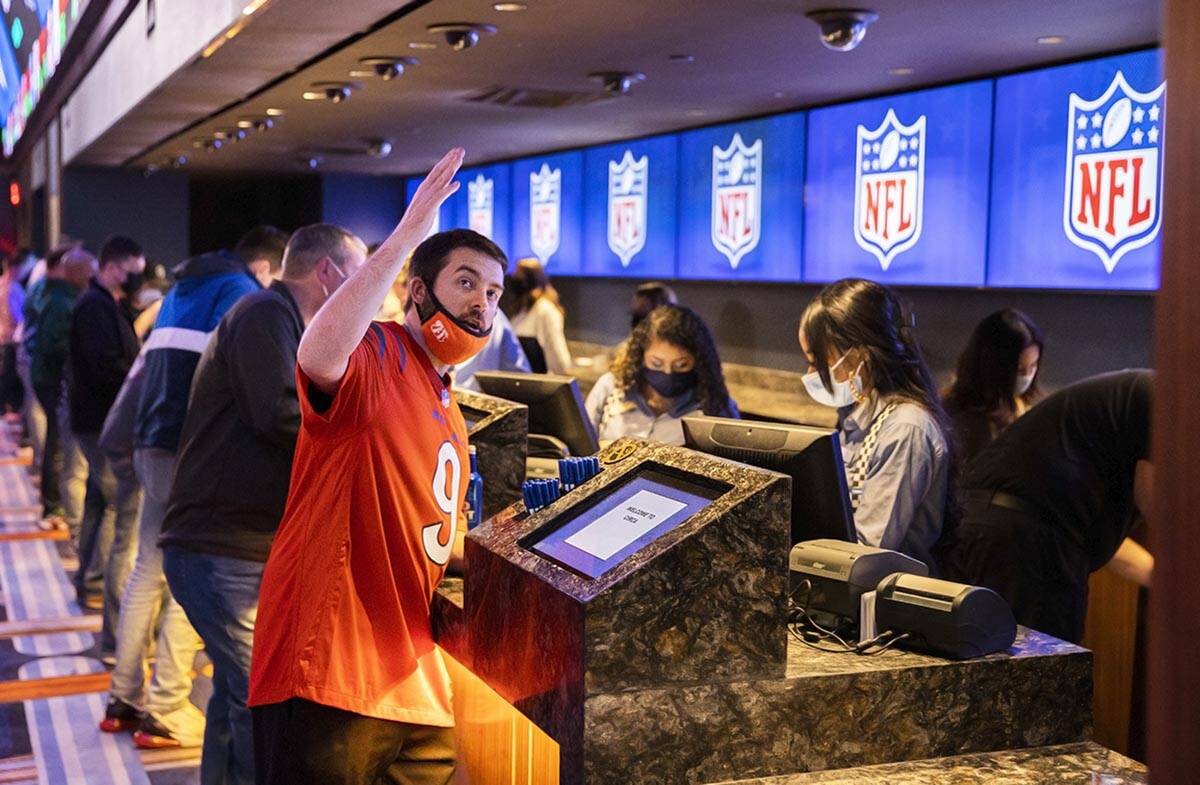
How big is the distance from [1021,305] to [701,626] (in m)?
5.01

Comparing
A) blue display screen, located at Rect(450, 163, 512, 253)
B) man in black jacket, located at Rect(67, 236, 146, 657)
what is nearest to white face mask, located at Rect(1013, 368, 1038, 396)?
man in black jacket, located at Rect(67, 236, 146, 657)

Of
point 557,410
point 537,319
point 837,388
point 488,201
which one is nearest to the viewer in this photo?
point 837,388

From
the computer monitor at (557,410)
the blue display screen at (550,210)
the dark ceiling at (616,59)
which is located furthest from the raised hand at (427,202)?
the blue display screen at (550,210)

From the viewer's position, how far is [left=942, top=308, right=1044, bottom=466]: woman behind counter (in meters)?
4.02

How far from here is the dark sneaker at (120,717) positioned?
4.62 metres

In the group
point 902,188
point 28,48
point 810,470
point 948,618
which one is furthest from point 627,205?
point 948,618

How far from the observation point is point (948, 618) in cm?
189

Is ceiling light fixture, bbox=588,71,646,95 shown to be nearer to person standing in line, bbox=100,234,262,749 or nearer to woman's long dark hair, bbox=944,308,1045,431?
person standing in line, bbox=100,234,262,749

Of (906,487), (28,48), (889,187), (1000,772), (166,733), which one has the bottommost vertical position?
(166,733)

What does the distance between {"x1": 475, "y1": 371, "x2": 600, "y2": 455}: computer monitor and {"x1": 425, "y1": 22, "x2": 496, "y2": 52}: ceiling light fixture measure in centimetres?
183

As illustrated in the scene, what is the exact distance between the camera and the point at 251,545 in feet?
10.4

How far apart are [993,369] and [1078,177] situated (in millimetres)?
1991

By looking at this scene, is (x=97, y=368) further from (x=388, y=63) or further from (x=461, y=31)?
(x=461, y=31)

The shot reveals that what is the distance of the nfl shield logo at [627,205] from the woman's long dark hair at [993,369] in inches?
223
